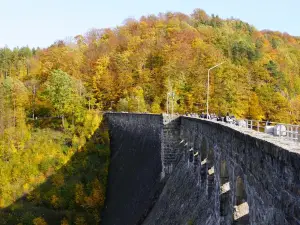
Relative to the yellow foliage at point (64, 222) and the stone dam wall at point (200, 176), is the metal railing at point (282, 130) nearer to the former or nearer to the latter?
the stone dam wall at point (200, 176)

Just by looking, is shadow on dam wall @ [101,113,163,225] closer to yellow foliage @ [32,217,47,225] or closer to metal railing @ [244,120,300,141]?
yellow foliage @ [32,217,47,225]

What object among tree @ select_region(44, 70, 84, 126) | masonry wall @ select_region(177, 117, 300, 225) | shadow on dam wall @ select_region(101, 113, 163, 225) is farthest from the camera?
tree @ select_region(44, 70, 84, 126)

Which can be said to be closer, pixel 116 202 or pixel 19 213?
pixel 116 202

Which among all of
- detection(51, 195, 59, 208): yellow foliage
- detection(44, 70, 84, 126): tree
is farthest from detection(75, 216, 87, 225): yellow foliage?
detection(44, 70, 84, 126): tree

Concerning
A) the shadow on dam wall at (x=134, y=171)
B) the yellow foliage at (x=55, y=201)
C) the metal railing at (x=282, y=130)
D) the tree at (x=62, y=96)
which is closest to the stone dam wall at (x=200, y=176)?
the shadow on dam wall at (x=134, y=171)

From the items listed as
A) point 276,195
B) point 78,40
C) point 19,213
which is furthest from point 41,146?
point 78,40

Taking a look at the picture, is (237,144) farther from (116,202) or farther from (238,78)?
(238,78)
